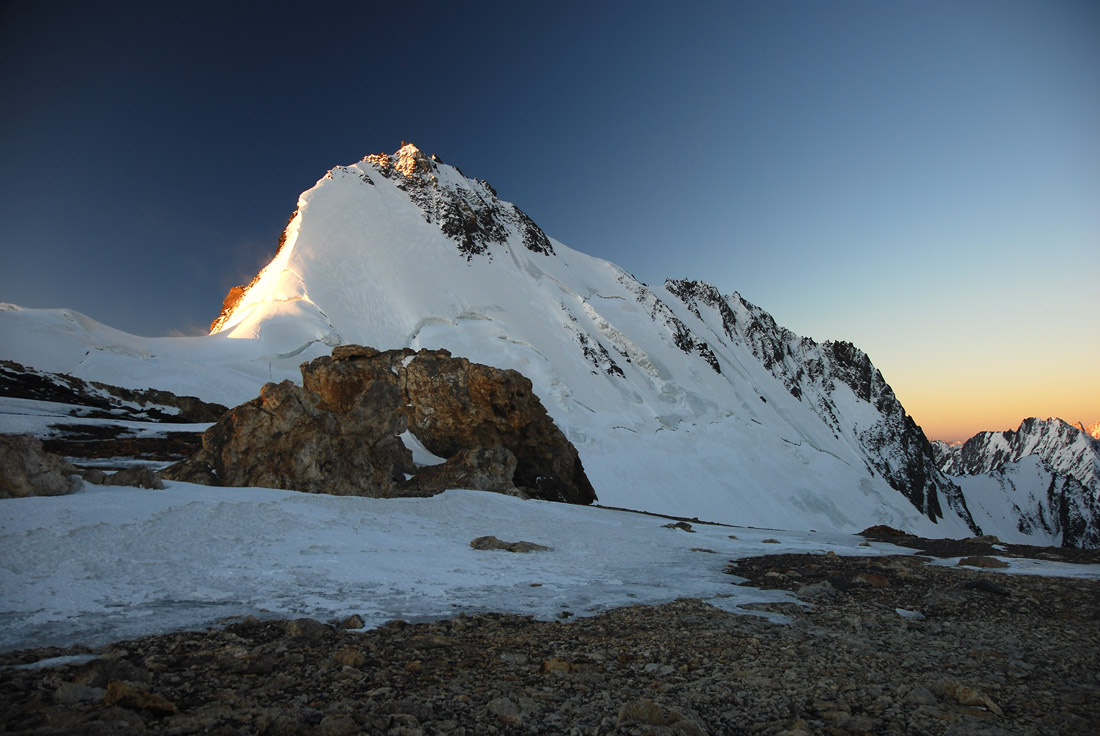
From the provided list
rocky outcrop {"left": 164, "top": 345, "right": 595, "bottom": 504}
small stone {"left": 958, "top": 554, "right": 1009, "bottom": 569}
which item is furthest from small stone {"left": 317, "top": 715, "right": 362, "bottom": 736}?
rocky outcrop {"left": 164, "top": 345, "right": 595, "bottom": 504}

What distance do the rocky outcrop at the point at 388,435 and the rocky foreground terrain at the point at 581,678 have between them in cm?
1088

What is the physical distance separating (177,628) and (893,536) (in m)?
18.5

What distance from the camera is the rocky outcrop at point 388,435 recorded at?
14523mm

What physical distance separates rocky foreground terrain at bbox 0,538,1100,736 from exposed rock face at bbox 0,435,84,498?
678 centimetres

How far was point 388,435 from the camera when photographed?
662 inches

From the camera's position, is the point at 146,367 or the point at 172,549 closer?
the point at 172,549

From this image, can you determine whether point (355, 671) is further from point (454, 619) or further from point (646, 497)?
point (646, 497)

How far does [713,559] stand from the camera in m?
10.5

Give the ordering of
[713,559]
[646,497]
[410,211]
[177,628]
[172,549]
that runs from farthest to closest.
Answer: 1. [410,211]
2. [646,497]
3. [713,559]
4. [172,549]
5. [177,628]

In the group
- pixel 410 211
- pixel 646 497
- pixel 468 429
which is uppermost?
pixel 410 211

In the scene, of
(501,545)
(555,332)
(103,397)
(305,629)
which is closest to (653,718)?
(305,629)

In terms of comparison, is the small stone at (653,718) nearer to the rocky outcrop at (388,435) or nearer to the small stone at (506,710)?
the small stone at (506,710)

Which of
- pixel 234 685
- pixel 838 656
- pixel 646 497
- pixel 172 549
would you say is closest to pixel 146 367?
pixel 172 549

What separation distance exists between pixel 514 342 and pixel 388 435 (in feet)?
87.0
